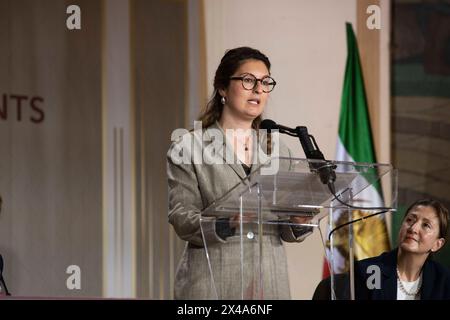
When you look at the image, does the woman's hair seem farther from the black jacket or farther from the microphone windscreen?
the black jacket

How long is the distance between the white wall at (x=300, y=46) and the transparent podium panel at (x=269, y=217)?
110 inches

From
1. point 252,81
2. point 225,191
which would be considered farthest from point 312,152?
point 252,81

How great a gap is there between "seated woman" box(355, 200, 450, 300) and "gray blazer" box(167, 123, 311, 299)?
615 mm

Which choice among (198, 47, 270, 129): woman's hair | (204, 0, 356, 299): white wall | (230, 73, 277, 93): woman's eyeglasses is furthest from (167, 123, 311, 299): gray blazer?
(204, 0, 356, 299): white wall

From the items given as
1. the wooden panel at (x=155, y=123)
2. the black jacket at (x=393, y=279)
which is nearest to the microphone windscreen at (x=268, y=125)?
the black jacket at (x=393, y=279)

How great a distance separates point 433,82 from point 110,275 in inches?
89.2

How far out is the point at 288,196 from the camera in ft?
11.3

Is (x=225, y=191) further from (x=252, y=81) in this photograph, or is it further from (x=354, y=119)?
(x=354, y=119)

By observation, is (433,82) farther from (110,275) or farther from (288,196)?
(288,196)

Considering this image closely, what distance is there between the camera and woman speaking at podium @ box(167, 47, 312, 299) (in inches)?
138

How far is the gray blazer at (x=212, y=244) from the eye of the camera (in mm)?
3480

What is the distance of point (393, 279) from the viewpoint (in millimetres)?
4293

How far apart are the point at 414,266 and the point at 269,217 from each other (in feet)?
3.57

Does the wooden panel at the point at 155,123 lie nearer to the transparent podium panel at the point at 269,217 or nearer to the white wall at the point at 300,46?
the white wall at the point at 300,46
